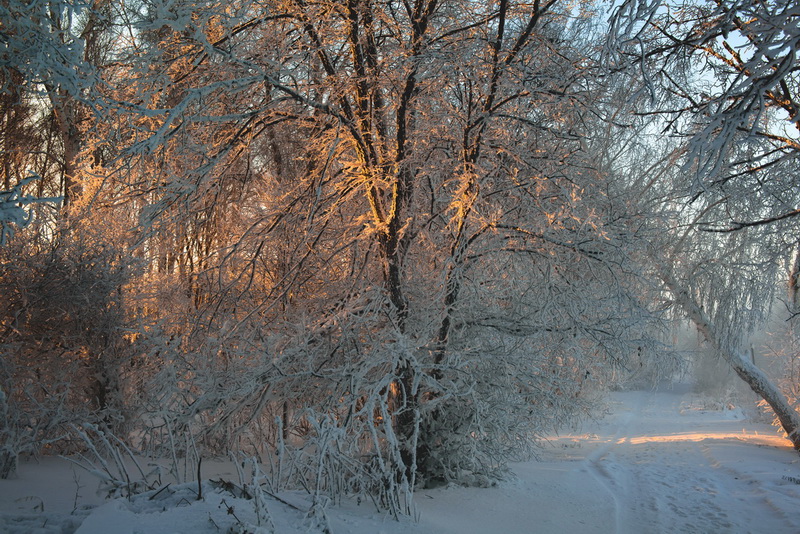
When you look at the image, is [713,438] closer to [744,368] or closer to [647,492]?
[744,368]

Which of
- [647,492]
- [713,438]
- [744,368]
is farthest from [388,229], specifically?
[713,438]

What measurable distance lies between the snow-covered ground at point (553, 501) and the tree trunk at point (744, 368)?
0.57 meters

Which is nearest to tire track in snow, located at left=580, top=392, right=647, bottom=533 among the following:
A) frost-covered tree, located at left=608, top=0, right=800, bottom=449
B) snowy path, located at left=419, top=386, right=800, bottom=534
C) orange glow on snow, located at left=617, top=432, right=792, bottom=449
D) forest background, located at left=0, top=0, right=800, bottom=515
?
snowy path, located at left=419, top=386, right=800, bottom=534

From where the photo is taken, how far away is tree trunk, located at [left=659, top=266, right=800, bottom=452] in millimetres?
10812

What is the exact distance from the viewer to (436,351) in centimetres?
580

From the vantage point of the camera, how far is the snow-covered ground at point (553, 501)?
3.37m

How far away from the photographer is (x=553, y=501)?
598 centimetres

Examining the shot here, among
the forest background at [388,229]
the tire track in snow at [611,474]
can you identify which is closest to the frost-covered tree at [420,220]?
the forest background at [388,229]

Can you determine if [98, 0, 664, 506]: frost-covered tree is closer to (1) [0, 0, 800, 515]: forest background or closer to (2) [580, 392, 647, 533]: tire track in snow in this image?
(1) [0, 0, 800, 515]: forest background

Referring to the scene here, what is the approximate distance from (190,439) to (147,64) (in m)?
3.48

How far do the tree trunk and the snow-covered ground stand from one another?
1.87ft

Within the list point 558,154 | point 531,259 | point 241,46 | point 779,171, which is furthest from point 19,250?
point 779,171

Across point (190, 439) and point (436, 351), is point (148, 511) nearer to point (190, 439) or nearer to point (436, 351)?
point (190, 439)

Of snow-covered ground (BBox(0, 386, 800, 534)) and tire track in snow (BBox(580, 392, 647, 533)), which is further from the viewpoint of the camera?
tire track in snow (BBox(580, 392, 647, 533))
